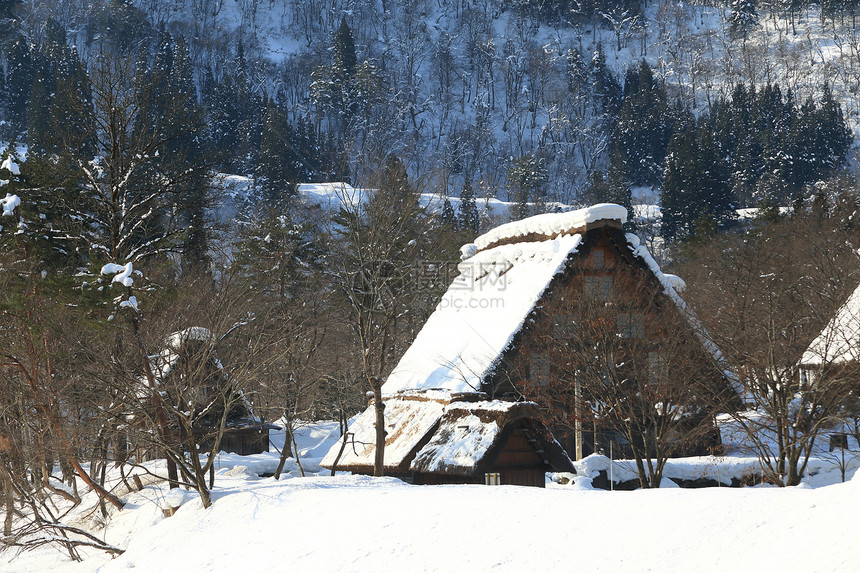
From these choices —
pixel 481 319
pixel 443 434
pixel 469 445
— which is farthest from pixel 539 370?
pixel 469 445

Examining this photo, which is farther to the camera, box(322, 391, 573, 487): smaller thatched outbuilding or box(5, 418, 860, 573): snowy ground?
box(322, 391, 573, 487): smaller thatched outbuilding

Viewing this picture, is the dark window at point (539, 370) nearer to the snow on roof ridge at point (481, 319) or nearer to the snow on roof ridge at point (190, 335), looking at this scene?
the snow on roof ridge at point (481, 319)

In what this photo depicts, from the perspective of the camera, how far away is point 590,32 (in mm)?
165250

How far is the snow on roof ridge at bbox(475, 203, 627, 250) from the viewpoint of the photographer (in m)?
25.1

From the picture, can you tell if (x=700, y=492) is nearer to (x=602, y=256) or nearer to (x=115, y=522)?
(x=115, y=522)

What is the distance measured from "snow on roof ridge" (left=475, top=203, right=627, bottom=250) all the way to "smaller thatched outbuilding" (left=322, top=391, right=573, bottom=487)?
24.3ft

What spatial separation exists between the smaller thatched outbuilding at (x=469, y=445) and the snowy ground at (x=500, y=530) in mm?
4921

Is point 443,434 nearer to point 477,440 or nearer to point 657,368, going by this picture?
point 477,440

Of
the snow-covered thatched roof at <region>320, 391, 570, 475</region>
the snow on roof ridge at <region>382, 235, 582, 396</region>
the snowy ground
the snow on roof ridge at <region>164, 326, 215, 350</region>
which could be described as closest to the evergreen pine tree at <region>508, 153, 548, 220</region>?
the snow on roof ridge at <region>382, 235, 582, 396</region>

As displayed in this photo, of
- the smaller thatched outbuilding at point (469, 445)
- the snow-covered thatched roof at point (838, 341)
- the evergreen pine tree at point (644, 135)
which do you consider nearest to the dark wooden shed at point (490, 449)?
the smaller thatched outbuilding at point (469, 445)

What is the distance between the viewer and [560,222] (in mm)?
26297

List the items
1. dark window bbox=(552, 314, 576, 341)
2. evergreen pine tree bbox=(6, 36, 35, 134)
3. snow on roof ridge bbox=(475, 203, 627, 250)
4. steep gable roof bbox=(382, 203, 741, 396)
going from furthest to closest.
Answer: evergreen pine tree bbox=(6, 36, 35, 134)
snow on roof ridge bbox=(475, 203, 627, 250)
steep gable roof bbox=(382, 203, 741, 396)
dark window bbox=(552, 314, 576, 341)

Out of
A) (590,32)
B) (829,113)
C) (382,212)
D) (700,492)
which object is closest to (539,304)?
(382,212)

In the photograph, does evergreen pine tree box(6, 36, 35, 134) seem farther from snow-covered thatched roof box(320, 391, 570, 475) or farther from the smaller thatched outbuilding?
the smaller thatched outbuilding
